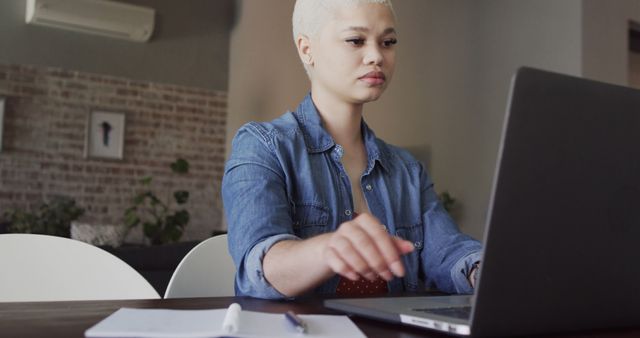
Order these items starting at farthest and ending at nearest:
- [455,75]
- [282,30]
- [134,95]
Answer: [134,95] → [282,30] → [455,75]

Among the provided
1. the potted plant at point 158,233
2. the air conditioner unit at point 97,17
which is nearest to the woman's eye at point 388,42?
the potted plant at point 158,233

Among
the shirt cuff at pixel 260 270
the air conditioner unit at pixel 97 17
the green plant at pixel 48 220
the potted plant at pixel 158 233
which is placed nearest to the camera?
the shirt cuff at pixel 260 270

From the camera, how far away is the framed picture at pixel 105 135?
6012mm

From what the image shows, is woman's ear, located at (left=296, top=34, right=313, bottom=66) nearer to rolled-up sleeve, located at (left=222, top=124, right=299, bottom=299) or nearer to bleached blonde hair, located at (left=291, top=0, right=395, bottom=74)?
bleached blonde hair, located at (left=291, top=0, right=395, bottom=74)

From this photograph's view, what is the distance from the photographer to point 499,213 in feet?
1.92

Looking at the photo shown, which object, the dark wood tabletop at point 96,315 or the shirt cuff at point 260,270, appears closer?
the dark wood tabletop at point 96,315

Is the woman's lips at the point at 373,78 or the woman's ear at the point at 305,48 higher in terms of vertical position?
the woman's ear at the point at 305,48

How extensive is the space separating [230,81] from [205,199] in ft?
4.23

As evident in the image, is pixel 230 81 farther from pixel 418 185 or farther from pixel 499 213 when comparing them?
pixel 499 213

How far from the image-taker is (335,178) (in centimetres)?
134

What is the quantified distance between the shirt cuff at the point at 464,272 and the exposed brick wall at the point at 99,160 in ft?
17.3

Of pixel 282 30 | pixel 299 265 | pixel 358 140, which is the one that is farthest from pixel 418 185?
pixel 282 30

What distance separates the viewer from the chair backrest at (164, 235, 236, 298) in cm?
126

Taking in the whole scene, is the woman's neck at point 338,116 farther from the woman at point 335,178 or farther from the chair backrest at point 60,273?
the chair backrest at point 60,273
